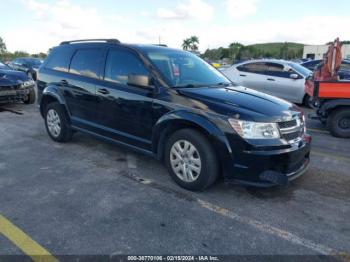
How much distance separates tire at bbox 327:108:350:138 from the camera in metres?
6.38

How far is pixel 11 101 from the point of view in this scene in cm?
878

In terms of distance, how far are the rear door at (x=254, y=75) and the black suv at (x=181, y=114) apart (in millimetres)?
5300

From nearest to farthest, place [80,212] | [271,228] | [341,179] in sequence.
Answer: [271,228], [80,212], [341,179]

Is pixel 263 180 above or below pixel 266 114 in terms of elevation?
below

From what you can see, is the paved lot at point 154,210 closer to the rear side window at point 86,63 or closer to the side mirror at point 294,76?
the rear side window at point 86,63

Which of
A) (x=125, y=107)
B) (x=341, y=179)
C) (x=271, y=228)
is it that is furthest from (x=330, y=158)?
(x=125, y=107)

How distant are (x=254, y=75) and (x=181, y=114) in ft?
22.9

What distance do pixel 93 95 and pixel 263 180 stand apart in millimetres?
2825

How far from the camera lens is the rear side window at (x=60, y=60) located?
212 inches

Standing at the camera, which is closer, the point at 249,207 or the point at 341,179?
the point at 249,207

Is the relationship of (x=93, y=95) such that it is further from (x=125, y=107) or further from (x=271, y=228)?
(x=271, y=228)

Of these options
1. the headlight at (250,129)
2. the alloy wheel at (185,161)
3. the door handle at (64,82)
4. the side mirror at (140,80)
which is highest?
the side mirror at (140,80)

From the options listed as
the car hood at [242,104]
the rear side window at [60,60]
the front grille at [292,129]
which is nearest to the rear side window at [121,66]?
the car hood at [242,104]

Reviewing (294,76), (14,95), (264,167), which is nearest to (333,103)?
(294,76)
